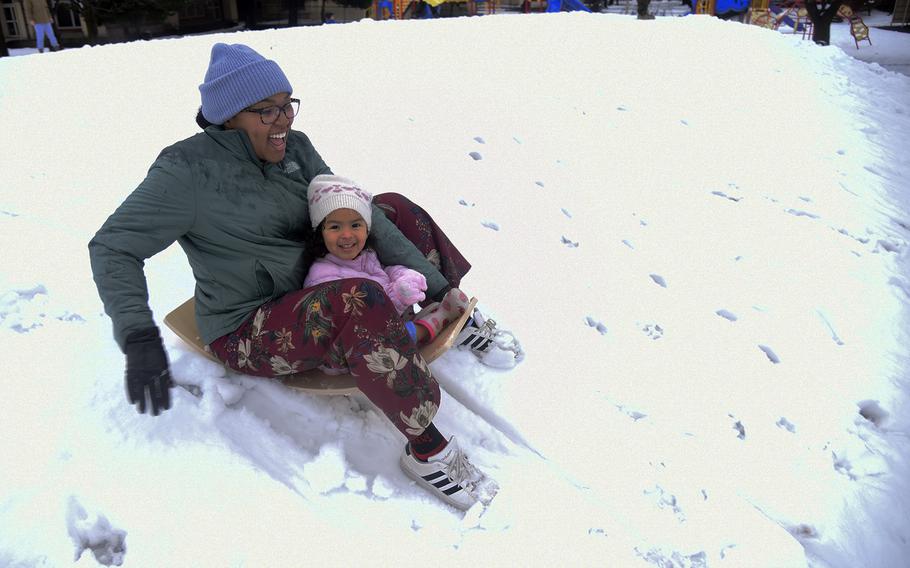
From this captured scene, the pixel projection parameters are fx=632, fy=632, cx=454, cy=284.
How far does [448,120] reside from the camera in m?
4.86

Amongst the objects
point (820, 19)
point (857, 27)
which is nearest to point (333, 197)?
point (820, 19)

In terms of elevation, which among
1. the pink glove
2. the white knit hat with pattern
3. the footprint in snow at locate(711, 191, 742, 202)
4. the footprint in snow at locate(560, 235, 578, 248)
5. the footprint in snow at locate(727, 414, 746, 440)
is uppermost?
the white knit hat with pattern

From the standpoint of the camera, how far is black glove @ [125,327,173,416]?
1.67 m

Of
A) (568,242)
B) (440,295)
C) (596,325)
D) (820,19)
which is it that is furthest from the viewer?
(820,19)

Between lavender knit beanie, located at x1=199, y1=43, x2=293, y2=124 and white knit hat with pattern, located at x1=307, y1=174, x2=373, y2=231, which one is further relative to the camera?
white knit hat with pattern, located at x1=307, y1=174, x2=373, y2=231

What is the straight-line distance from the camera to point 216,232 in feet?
6.81

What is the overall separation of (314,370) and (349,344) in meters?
0.34

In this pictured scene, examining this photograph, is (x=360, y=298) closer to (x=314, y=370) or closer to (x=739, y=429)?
(x=314, y=370)

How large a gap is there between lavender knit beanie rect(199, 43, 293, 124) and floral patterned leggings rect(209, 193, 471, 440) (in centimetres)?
67

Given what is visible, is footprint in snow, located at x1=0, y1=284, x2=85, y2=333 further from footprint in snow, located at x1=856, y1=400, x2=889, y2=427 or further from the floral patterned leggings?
footprint in snow, located at x1=856, y1=400, x2=889, y2=427

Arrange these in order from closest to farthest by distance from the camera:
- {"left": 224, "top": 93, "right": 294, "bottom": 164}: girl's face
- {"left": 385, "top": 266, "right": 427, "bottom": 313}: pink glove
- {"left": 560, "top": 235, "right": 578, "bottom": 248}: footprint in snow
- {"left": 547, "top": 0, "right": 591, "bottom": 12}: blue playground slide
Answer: {"left": 224, "top": 93, "right": 294, "bottom": 164}: girl's face, {"left": 385, "top": 266, "right": 427, "bottom": 313}: pink glove, {"left": 560, "top": 235, "right": 578, "bottom": 248}: footprint in snow, {"left": 547, "top": 0, "right": 591, "bottom": 12}: blue playground slide

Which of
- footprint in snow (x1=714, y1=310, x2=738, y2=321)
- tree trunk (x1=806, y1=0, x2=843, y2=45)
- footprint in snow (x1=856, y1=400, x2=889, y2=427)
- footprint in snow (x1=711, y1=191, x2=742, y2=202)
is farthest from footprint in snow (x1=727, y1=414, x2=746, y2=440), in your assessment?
tree trunk (x1=806, y1=0, x2=843, y2=45)

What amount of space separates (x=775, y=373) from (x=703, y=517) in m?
1.15

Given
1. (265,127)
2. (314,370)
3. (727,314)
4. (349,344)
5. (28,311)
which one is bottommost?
(727,314)
